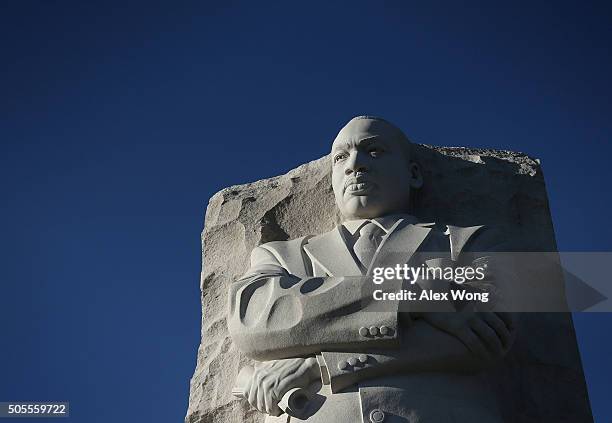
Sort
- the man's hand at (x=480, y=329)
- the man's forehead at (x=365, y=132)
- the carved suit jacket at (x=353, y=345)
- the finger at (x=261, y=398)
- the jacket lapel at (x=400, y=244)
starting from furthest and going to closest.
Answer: the man's forehead at (x=365, y=132) → the jacket lapel at (x=400, y=244) → the finger at (x=261, y=398) → the man's hand at (x=480, y=329) → the carved suit jacket at (x=353, y=345)

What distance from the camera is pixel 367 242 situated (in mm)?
5246

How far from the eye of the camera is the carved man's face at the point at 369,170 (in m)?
5.50

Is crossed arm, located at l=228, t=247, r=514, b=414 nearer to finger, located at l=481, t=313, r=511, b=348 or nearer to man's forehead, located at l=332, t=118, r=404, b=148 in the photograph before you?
finger, located at l=481, t=313, r=511, b=348

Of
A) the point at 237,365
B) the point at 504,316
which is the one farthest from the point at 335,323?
the point at 237,365

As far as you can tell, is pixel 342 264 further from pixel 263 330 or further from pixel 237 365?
pixel 237 365

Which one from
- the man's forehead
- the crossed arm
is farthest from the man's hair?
the crossed arm

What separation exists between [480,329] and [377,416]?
76 centimetres

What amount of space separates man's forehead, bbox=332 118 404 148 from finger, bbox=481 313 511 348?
56.0 inches

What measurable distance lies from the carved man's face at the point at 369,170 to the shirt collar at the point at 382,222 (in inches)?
2.0

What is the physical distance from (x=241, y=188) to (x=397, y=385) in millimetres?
2556

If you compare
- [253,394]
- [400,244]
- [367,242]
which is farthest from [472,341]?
[253,394]

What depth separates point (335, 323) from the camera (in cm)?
457

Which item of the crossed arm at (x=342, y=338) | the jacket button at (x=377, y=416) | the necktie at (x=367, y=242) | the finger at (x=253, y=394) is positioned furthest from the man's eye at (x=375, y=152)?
the jacket button at (x=377, y=416)

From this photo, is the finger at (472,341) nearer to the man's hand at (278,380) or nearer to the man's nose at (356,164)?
the man's hand at (278,380)
